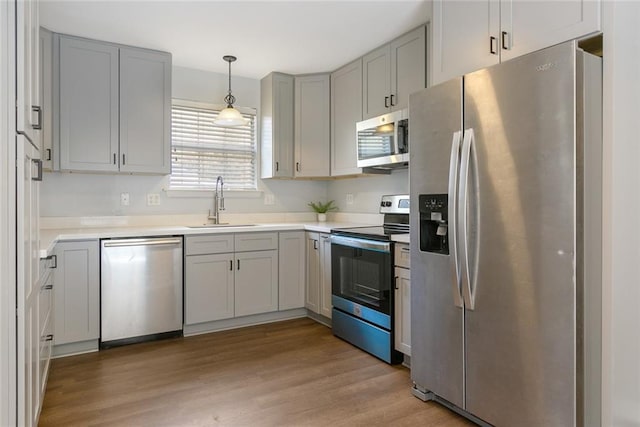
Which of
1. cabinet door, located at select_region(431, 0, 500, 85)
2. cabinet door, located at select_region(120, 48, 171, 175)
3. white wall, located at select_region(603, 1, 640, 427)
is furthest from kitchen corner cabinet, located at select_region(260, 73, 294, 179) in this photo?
white wall, located at select_region(603, 1, 640, 427)

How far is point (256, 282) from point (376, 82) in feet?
6.79

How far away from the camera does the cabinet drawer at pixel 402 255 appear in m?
2.71

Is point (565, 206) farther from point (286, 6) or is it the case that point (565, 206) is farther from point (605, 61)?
point (286, 6)

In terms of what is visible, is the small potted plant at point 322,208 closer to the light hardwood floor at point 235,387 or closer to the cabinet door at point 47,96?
the light hardwood floor at point 235,387

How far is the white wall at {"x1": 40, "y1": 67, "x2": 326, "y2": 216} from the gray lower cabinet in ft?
2.26

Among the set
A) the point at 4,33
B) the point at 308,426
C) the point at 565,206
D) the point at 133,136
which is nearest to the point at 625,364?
the point at 565,206

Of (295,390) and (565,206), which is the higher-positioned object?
(565,206)

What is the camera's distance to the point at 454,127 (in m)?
2.09

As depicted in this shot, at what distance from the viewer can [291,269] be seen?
3.92 meters

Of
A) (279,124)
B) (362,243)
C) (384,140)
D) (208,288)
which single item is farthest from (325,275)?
(279,124)

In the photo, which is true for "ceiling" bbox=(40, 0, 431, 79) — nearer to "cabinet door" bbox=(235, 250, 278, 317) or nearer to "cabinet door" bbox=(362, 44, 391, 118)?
"cabinet door" bbox=(362, 44, 391, 118)

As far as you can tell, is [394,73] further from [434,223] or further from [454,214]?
[454,214]

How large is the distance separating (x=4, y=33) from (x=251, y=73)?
3002mm

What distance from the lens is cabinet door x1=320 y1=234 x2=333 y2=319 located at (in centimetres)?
362
